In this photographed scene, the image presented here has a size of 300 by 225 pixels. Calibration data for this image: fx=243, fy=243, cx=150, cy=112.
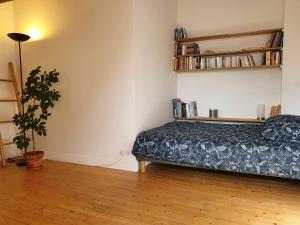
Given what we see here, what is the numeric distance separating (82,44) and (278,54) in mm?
2619

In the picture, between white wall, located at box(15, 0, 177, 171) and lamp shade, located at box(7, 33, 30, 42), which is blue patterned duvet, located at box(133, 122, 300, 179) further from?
lamp shade, located at box(7, 33, 30, 42)

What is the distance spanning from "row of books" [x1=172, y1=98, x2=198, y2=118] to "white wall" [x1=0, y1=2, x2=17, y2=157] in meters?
2.56

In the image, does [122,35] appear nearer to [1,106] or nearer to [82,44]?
[82,44]

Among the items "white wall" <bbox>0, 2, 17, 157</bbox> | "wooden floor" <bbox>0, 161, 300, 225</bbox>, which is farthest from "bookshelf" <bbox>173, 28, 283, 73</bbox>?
"white wall" <bbox>0, 2, 17, 157</bbox>

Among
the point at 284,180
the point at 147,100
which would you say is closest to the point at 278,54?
the point at 284,180

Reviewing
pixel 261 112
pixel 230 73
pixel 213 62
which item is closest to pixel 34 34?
pixel 213 62

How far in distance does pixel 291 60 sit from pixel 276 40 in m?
0.34

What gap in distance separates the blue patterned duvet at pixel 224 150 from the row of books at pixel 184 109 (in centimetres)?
88

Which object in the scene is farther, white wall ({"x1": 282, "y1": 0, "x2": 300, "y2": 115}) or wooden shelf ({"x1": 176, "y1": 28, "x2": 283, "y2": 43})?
wooden shelf ({"x1": 176, "y1": 28, "x2": 283, "y2": 43})

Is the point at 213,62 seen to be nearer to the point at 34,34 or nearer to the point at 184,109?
the point at 184,109

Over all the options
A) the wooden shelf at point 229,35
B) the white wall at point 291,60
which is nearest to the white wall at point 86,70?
the wooden shelf at point 229,35

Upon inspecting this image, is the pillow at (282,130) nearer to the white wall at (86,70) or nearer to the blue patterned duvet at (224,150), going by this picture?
the blue patterned duvet at (224,150)

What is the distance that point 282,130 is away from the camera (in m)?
2.36

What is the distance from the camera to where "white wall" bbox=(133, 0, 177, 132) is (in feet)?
9.79
